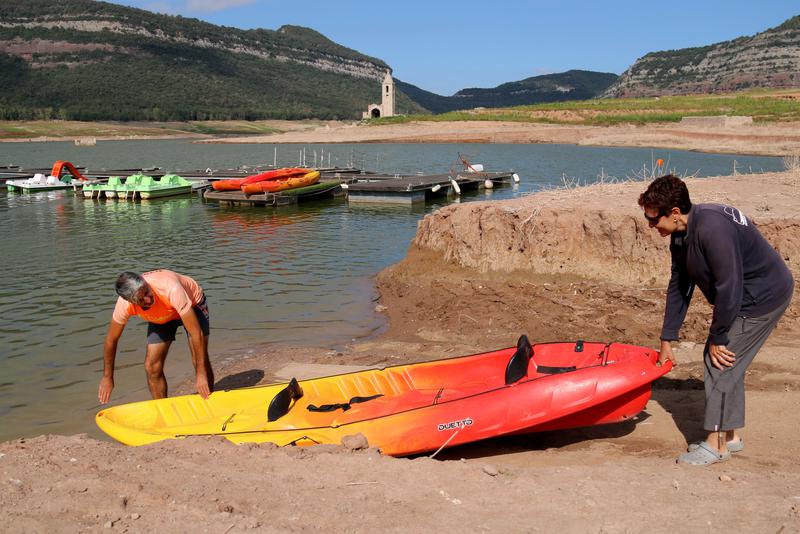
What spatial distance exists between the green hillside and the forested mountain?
78284 mm

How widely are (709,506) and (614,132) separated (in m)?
82.0

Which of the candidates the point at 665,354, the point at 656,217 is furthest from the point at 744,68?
the point at 656,217

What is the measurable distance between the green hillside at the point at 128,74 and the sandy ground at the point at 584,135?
46.9 metres

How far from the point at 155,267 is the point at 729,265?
1421 centimetres

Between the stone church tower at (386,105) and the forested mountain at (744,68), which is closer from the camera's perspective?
the stone church tower at (386,105)

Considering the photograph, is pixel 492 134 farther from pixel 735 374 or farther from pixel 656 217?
pixel 735 374

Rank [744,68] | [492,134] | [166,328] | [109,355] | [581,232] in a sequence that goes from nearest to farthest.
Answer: [109,355] → [166,328] → [581,232] → [492,134] → [744,68]

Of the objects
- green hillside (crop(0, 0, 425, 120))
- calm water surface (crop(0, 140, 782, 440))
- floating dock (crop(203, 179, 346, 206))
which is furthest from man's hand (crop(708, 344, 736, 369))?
green hillside (crop(0, 0, 425, 120))

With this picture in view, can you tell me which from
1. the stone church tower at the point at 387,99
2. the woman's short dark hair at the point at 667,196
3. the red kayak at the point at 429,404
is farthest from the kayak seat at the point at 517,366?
the stone church tower at the point at 387,99

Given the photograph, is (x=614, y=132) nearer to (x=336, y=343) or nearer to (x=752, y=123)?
(x=752, y=123)

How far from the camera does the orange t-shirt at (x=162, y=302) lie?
677cm

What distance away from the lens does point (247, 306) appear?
12984 millimetres

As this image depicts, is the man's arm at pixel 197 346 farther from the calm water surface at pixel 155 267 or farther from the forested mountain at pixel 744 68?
the forested mountain at pixel 744 68

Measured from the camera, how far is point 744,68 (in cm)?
17312
